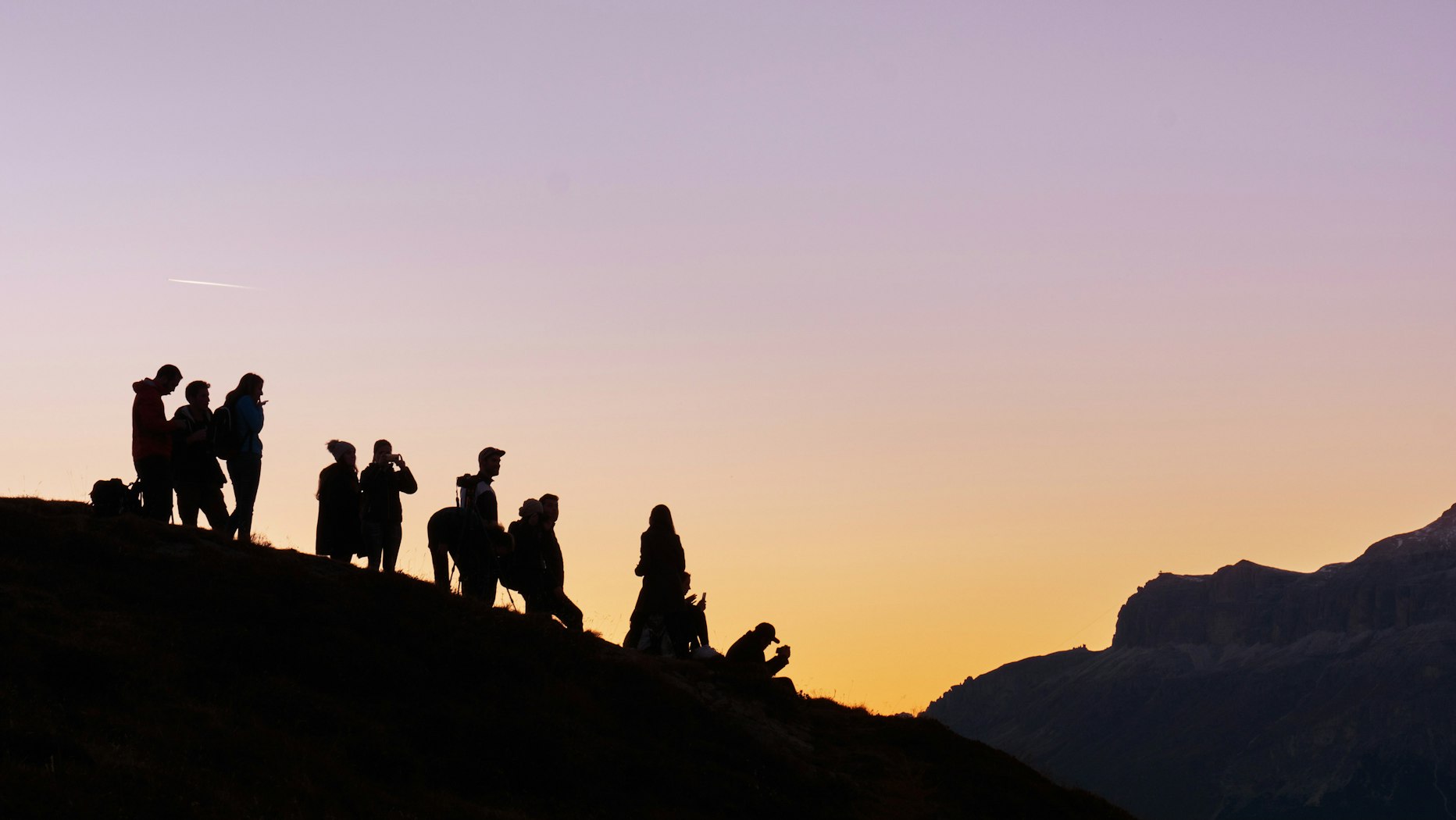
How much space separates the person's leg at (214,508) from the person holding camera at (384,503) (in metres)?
2.13

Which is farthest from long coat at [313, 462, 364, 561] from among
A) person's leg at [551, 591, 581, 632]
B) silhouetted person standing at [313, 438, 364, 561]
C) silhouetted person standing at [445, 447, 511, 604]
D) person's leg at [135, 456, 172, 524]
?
person's leg at [551, 591, 581, 632]

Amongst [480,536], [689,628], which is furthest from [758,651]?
[480,536]

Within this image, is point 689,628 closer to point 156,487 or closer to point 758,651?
point 758,651

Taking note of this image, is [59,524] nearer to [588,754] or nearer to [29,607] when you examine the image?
[29,607]

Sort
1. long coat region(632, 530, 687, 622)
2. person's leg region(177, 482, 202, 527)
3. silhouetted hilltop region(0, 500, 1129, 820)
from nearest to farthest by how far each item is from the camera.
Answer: silhouetted hilltop region(0, 500, 1129, 820) → person's leg region(177, 482, 202, 527) → long coat region(632, 530, 687, 622)

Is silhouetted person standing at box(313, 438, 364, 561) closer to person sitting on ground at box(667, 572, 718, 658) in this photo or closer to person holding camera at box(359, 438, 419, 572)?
person holding camera at box(359, 438, 419, 572)

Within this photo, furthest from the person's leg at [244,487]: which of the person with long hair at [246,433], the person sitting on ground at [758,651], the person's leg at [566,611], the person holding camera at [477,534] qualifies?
the person sitting on ground at [758,651]

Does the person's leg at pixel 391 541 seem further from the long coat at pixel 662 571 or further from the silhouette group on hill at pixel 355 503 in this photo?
the long coat at pixel 662 571

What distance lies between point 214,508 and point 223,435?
66.8 inches

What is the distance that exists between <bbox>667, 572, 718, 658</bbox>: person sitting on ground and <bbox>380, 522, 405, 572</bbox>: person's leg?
4.67 metres

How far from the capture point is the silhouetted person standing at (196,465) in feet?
64.6

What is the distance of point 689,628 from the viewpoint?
78.4 feet

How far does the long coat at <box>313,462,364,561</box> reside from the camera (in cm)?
2042

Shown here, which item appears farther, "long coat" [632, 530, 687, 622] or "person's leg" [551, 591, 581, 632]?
"long coat" [632, 530, 687, 622]
